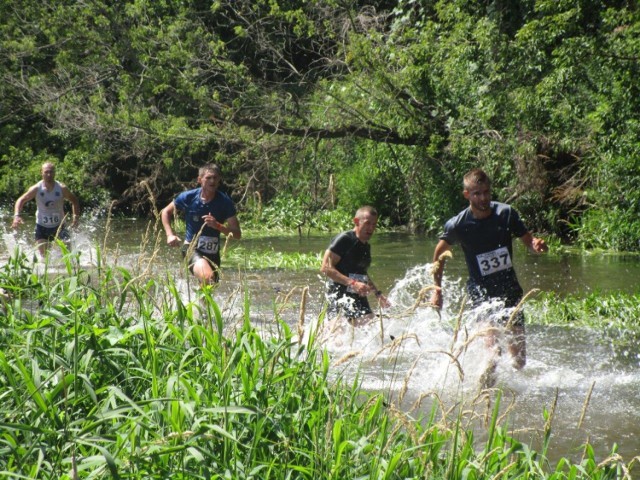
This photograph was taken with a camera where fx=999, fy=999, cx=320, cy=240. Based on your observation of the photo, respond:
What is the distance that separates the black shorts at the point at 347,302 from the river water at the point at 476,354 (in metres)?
0.17

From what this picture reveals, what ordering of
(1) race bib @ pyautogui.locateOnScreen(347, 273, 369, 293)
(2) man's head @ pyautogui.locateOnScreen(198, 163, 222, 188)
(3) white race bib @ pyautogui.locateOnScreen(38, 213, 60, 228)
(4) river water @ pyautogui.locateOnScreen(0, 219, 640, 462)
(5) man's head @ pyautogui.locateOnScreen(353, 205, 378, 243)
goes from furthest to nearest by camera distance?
(3) white race bib @ pyautogui.locateOnScreen(38, 213, 60, 228)
(2) man's head @ pyautogui.locateOnScreen(198, 163, 222, 188)
(1) race bib @ pyautogui.locateOnScreen(347, 273, 369, 293)
(5) man's head @ pyautogui.locateOnScreen(353, 205, 378, 243)
(4) river water @ pyautogui.locateOnScreen(0, 219, 640, 462)

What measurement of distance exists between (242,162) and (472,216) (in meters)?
14.5

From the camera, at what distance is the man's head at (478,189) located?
7.90 meters

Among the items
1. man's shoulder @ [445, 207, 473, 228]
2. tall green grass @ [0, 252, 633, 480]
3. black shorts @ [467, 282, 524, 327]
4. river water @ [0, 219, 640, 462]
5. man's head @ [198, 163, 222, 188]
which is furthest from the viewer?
man's head @ [198, 163, 222, 188]

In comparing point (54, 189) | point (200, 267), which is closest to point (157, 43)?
point (54, 189)

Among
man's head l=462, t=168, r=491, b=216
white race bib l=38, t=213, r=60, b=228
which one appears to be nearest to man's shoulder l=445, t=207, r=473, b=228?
man's head l=462, t=168, r=491, b=216

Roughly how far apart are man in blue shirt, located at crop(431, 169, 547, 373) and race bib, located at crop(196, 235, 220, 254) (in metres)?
3.28

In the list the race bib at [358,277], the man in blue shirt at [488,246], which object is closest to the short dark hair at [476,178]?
the man in blue shirt at [488,246]

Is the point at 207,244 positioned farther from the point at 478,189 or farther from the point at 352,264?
the point at 478,189

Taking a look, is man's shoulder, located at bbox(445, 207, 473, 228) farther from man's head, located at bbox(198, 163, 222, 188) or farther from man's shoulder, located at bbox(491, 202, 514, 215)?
man's head, located at bbox(198, 163, 222, 188)

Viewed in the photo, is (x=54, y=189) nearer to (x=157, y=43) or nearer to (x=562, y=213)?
(x=157, y=43)

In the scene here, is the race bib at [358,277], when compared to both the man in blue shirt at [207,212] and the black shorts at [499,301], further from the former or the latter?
the man in blue shirt at [207,212]

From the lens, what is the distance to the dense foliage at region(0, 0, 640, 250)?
15.7 meters

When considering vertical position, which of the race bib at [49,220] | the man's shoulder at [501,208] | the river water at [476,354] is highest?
the man's shoulder at [501,208]
